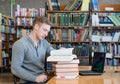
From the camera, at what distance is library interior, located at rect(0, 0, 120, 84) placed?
226 cm

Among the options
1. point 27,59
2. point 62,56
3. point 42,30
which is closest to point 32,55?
point 27,59

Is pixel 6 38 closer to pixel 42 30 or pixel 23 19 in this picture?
pixel 23 19

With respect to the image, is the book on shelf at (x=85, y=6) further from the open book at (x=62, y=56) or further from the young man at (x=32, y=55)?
the open book at (x=62, y=56)

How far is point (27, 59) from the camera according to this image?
8.29ft

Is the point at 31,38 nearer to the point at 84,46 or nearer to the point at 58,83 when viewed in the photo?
the point at 58,83

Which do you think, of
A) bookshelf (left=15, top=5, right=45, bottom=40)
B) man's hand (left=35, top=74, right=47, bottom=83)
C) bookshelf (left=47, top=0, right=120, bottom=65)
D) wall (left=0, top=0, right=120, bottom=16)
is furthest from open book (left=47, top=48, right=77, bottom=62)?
wall (left=0, top=0, right=120, bottom=16)

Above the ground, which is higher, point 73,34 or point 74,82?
point 73,34

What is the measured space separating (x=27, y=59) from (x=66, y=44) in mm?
3916

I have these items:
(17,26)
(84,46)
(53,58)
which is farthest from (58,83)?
(17,26)

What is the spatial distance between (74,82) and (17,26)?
637 centimetres

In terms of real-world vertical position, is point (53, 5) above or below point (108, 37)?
above

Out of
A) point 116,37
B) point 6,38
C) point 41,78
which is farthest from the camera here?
point 6,38

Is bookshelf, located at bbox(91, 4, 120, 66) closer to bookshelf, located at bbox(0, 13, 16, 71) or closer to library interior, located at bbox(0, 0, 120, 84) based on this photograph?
library interior, located at bbox(0, 0, 120, 84)

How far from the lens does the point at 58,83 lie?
1.95 m
